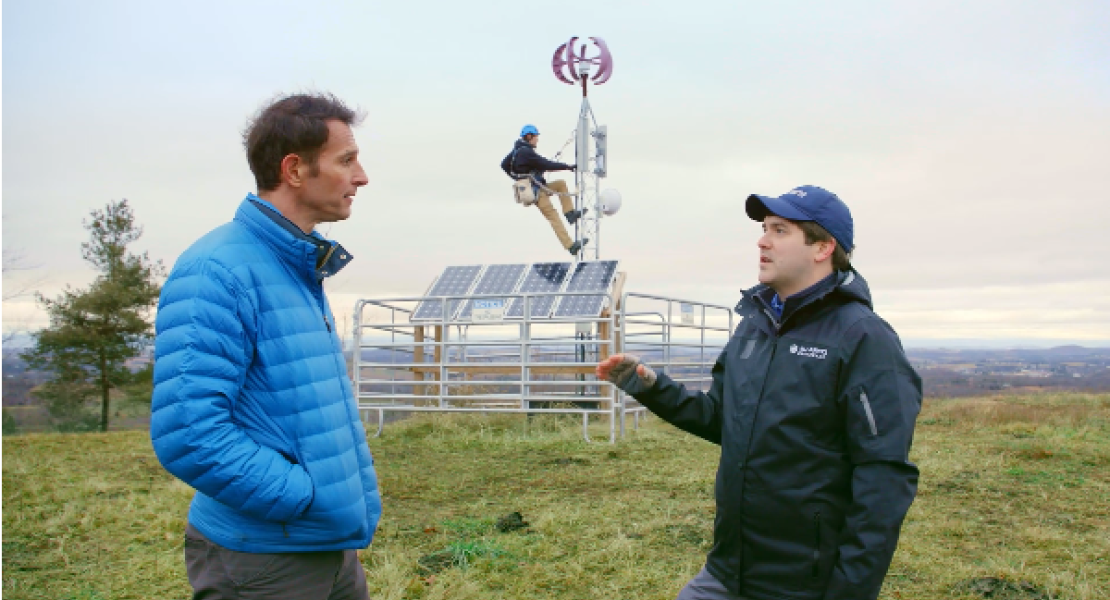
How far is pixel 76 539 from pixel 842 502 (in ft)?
16.8

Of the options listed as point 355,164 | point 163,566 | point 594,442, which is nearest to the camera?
point 355,164

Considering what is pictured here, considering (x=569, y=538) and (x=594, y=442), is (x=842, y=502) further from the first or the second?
(x=594, y=442)

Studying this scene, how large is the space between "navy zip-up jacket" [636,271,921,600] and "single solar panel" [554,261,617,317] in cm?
772

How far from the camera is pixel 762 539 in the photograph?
234 cm

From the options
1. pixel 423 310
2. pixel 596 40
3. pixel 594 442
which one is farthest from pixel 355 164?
pixel 596 40

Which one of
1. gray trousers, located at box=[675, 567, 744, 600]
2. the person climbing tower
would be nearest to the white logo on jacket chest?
gray trousers, located at box=[675, 567, 744, 600]

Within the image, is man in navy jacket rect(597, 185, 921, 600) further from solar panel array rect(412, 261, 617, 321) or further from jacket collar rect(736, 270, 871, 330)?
solar panel array rect(412, 261, 617, 321)

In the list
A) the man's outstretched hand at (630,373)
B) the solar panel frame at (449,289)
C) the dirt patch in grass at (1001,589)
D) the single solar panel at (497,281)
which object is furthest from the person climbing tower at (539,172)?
the man's outstretched hand at (630,373)

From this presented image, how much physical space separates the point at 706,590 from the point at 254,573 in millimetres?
1264

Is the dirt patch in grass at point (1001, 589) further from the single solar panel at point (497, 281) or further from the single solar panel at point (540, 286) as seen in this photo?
the single solar panel at point (497, 281)

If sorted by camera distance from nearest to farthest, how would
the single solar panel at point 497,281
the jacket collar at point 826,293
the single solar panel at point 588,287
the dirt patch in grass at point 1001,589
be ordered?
the jacket collar at point 826,293 → the dirt patch in grass at point 1001,589 → the single solar panel at point 588,287 → the single solar panel at point 497,281

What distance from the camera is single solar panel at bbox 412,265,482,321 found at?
37.1 feet

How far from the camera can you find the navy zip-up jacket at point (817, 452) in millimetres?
2141

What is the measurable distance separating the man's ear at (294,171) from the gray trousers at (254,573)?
2.89 feet
